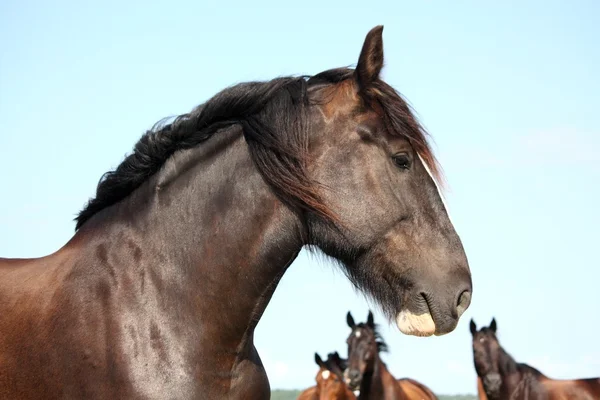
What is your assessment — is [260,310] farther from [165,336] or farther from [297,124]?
[297,124]

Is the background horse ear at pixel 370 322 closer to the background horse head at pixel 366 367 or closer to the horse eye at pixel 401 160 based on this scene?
the background horse head at pixel 366 367

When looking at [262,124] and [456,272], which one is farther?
[262,124]

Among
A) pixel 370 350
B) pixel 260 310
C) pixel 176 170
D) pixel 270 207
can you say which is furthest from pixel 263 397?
pixel 370 350

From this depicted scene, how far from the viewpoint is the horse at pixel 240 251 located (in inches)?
180

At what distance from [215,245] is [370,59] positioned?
1257mm

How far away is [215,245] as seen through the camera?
15.8 ft

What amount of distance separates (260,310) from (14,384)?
129cm

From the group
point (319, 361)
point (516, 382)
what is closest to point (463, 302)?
point (516, 382)

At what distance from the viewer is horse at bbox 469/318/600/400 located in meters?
17.8

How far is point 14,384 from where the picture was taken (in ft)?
15.4

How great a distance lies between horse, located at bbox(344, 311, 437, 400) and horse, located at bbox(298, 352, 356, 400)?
1106 mm

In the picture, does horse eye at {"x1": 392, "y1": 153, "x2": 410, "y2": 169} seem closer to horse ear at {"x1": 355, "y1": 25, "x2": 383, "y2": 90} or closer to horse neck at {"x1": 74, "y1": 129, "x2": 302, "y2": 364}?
horse ear at {"x1": 355, "y1": 25, "x2": 383, "y2": 90}

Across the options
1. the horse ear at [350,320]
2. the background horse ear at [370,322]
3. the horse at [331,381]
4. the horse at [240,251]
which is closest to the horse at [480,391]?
the background horse ear at [370,322]

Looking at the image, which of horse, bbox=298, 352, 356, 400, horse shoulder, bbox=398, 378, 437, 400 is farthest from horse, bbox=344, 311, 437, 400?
horse, bbox=298, 352, 356, 400
